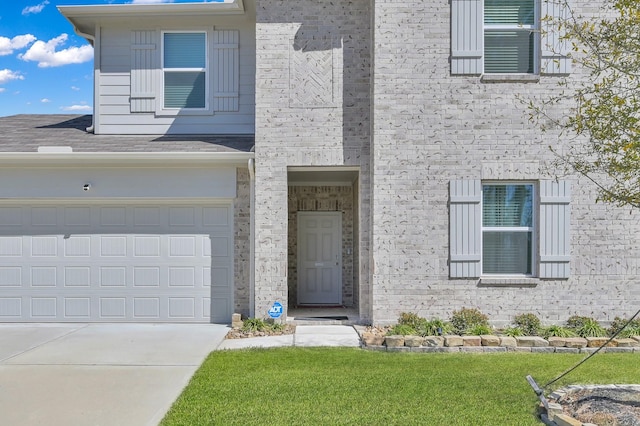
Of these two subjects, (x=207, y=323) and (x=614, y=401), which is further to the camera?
(x=207, y=323)

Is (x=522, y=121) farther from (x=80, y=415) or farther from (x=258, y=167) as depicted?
(x=80, y=415)

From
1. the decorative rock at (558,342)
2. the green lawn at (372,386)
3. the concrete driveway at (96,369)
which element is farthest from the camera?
the decorative rock at (558,342)

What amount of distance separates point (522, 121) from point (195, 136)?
6474 mm

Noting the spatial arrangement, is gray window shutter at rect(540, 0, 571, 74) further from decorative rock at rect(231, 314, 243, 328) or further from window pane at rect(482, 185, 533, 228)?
decorative rock at rect(231, 314, 243, 328)

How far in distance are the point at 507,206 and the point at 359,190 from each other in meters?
2.65

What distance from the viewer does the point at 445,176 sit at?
28.5 ft

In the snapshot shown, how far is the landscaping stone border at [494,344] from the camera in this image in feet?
24.5

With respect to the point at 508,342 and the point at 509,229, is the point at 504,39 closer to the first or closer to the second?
the point at 509,229

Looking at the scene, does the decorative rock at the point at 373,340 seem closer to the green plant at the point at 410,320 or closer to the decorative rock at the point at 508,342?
the green plant at the point at 410,320

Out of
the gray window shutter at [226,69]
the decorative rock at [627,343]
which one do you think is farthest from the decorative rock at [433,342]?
the gray window shutter at [226,69]

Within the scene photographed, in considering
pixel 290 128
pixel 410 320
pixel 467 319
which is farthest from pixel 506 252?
pixel 290 128

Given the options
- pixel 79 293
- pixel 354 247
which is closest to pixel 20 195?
pixel 79 293

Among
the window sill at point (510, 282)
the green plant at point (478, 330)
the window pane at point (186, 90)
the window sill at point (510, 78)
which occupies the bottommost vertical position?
the green plant at point (478, 330)

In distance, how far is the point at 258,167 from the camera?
9.05m
